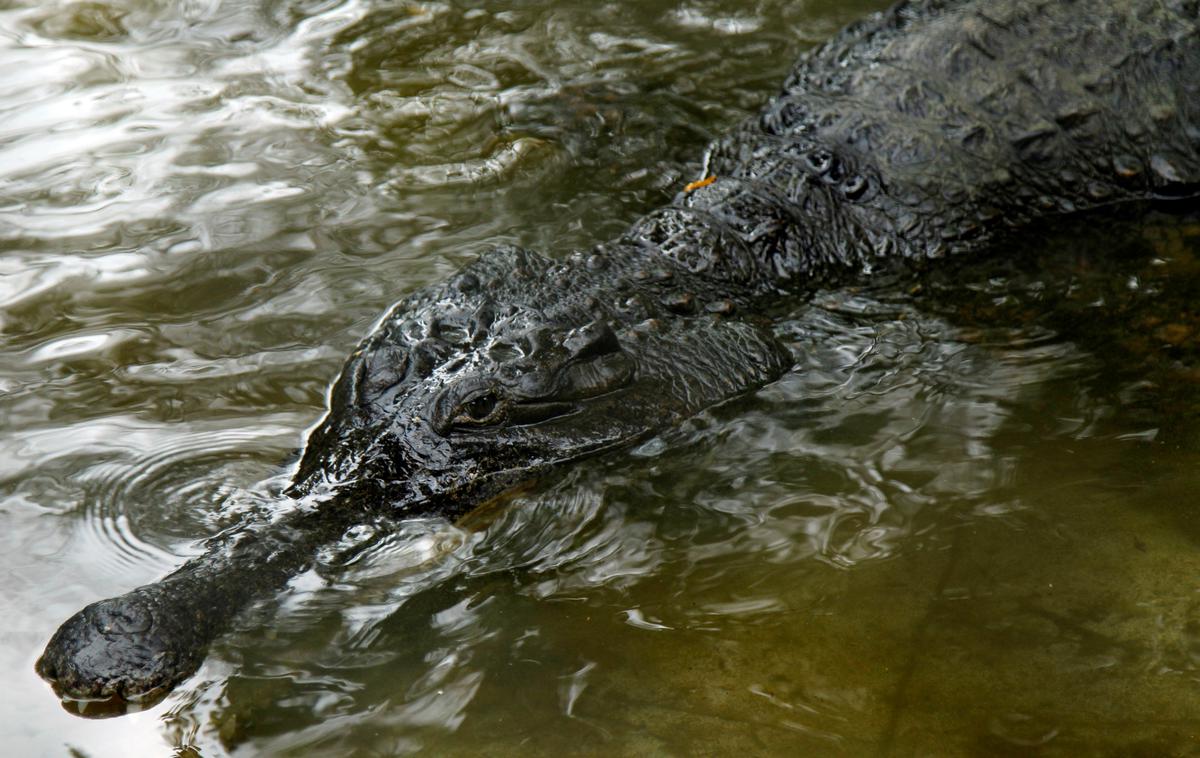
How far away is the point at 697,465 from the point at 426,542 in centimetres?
91

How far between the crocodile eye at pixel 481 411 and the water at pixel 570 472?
270 mm

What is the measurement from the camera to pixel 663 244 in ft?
14.1

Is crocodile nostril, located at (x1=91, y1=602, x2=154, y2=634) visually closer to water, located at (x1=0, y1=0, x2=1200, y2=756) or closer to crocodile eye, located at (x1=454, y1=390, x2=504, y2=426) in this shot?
water, located at (x1=0, y1=0, x2=1200, y2=756)

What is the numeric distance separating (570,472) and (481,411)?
374 mm

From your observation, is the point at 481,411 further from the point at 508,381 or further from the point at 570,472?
the point at 570,472

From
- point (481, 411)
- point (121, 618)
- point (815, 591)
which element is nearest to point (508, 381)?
point (481, 411)

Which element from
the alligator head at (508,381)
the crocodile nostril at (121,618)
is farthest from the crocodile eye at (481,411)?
the crocodile nostril at (121,618)

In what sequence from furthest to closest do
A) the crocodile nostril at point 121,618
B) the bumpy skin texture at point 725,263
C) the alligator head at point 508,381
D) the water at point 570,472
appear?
the alligator head at point 508,381
the bumpy skin texture at point 725,263
the water at point 570,472
the crocodile nostril at point 121,618

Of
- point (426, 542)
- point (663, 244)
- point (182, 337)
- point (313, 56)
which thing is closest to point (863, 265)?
point (663, 244)

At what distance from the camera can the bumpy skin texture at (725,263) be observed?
3.14 m

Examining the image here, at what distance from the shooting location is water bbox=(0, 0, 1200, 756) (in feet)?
9.18

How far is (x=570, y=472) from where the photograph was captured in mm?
3562

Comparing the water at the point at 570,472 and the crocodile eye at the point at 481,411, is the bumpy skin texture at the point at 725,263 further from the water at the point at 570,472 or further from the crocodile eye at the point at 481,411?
the water at the point at 570,472

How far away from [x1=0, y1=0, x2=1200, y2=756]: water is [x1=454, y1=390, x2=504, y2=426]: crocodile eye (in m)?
0.27
